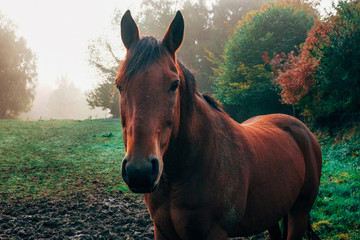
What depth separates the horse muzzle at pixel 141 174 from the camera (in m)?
1.43

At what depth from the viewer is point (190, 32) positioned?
33812 mm

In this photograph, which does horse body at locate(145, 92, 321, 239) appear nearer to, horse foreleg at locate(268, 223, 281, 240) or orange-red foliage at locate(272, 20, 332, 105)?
horse foreleg at locate(268, 223, 281, 240)

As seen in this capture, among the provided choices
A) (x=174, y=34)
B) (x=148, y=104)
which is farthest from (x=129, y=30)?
(x=148, y=104)

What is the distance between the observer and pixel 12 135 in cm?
1379

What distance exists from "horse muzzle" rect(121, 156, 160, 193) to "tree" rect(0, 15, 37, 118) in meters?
32.6

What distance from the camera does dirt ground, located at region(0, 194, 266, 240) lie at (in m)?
4.14

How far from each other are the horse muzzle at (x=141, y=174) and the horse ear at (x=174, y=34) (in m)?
0.92

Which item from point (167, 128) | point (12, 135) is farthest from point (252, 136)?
point (12, 135)

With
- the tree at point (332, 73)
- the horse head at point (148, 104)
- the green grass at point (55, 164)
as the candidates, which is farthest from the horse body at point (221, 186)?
the tree at point (332, 73)

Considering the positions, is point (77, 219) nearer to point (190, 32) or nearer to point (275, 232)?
point (275, 232)

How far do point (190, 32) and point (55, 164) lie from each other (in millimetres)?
28158

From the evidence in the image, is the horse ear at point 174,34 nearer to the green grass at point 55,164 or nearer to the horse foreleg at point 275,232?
the horse foreleg at point 275,232

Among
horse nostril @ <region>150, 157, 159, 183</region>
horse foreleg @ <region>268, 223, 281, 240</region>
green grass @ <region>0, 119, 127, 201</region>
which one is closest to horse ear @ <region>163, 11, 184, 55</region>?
horse nostril @ <region>150, 157, 159, 183</region>

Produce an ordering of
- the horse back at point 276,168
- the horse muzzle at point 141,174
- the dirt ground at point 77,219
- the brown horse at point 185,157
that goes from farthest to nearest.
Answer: the dirt ground at point 77,219 < the horse back at point 276,168 < the brown horse at point 185,157 < the horse muzzle at point 141,174
